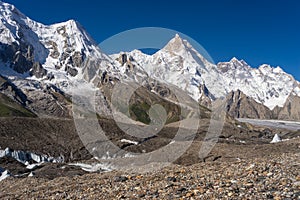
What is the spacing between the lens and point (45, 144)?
8769 centimetres

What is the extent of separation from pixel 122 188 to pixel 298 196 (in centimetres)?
1062

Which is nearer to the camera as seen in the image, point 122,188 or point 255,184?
point 255,184

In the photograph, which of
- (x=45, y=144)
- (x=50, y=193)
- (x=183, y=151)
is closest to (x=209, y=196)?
(x=50, y=193)

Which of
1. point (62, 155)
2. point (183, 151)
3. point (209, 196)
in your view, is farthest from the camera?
point (62, 155)

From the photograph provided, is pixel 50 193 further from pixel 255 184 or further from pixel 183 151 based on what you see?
pixel 183 151

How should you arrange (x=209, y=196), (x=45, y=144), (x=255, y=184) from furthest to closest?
(x=45, y=144)
(x=255, y=184)
(x=209, y=196)

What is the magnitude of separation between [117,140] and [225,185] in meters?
72.0

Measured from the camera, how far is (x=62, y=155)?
81.4 meters

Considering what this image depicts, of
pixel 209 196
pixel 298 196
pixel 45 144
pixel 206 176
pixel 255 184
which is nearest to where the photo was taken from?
pixel 298 196

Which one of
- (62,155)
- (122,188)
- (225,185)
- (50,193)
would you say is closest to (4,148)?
(62,155)

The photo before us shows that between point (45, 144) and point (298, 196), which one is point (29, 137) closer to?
point (45, 144)

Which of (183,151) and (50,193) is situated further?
(183,151)

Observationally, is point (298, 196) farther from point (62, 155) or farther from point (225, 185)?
point (62, 155)

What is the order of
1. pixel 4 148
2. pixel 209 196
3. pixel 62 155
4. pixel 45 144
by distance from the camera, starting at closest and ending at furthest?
1. pixel 209 196
2. pixel 4 148
3. pixel 62 155
4. pixel 45 144
